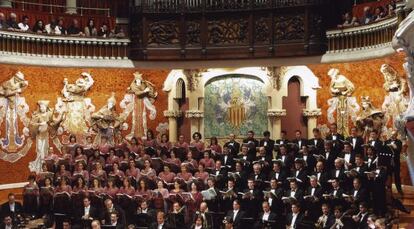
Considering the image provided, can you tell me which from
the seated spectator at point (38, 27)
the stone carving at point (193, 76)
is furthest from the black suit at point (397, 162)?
the seated spectator at point (38, 27)

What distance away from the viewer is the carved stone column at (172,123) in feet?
55.4

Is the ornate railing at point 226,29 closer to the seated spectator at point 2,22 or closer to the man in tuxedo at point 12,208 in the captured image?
the seated spectator at point 2,22

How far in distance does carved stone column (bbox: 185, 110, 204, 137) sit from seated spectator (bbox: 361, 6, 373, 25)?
4.33m

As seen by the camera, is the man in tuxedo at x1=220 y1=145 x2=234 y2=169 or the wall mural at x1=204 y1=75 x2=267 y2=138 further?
A: the wall mural at x1=204 y1=75 x2=267 y2=138

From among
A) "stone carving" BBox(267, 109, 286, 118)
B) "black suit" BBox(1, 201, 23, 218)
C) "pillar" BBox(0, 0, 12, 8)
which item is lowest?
"black suit" BBox(1, 201, 23, 218)

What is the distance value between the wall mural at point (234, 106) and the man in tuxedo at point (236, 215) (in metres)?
5.31

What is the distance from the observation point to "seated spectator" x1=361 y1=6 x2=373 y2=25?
14680 mm

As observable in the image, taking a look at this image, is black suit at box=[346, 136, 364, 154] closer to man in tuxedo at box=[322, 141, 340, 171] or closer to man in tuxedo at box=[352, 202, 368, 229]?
man in tuxedo at box=[322, 141, 340, 171]

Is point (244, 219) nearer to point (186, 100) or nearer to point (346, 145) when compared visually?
point (346, 145)

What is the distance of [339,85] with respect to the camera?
1544 cm

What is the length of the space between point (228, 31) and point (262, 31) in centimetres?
80

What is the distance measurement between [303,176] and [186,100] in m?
5.74

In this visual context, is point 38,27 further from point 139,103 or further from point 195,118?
point 195,118

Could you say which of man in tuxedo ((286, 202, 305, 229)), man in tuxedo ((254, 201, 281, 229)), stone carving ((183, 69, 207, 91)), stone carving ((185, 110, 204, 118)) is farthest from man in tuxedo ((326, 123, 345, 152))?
stone carving ((183, 69, 207, 91))
